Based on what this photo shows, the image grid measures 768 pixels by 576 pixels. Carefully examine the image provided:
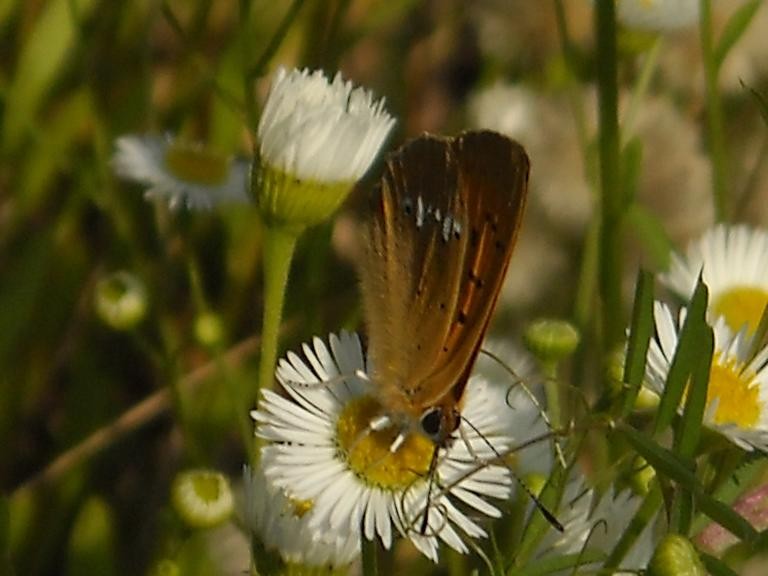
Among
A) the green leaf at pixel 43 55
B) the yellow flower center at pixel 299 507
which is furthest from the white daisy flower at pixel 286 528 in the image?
the green leaf at pixel 43 55

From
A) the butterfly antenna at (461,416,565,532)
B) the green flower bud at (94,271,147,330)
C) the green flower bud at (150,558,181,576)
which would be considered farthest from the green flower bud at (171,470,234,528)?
the green flower bud at (94,271,147,330)

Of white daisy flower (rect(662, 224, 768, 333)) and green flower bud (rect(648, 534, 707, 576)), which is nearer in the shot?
green flower bud (rect(648, 534, 707, 576))

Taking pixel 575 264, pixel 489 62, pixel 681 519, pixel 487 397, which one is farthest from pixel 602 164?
pixel 489 62

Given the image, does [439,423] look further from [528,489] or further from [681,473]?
[681,473]

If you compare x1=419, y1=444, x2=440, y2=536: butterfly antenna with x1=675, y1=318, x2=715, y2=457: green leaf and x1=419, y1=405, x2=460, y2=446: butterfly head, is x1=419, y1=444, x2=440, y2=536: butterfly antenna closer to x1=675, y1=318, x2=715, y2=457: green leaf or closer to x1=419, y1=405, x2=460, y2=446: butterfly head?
x1=419, y1=405, x2=460, y2=446: butterfly head

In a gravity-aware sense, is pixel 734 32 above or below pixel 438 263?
above

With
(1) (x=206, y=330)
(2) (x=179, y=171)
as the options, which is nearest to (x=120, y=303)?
(1) (x=206, y=330)
